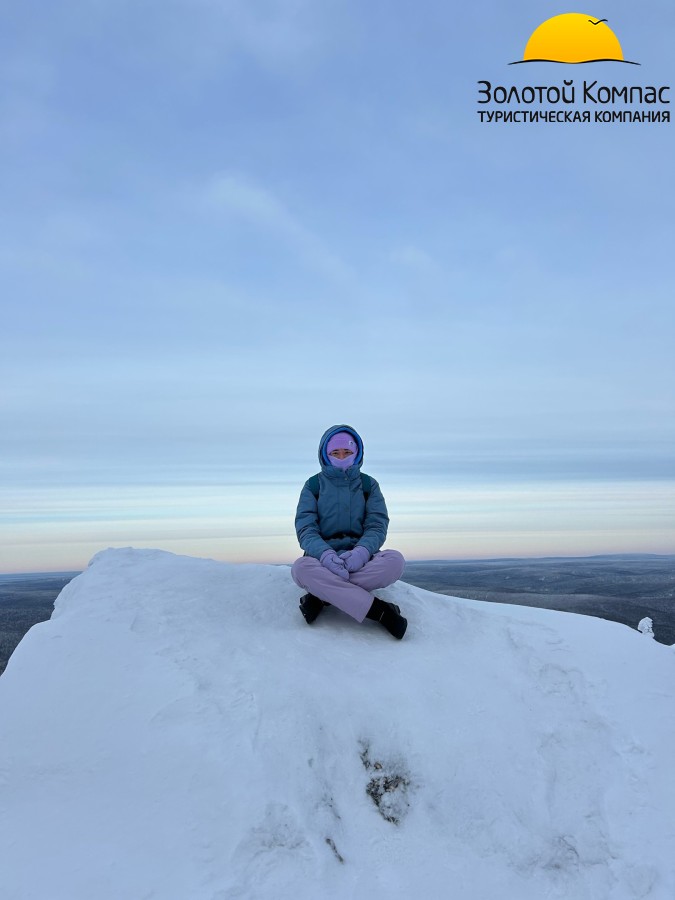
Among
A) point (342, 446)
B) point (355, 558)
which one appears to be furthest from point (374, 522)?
point (342, 446)

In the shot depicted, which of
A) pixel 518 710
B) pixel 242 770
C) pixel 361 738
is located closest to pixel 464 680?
pixel 518 710

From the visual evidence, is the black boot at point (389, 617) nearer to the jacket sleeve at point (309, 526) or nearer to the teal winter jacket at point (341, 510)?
the teal winter jacket at point (341, 510)

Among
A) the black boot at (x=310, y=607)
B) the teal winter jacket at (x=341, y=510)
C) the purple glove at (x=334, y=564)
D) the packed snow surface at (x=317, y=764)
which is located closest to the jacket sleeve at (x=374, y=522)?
the teal winter jacket at (x=341, y=510)

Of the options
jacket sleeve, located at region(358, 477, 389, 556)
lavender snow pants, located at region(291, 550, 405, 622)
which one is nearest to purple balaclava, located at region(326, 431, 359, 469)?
jacket sleeve, located at region(358, 477, 389, 556)

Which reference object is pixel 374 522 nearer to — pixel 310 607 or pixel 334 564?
pixel 334 564

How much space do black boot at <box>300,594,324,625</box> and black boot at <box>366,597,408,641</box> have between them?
55 centimetres

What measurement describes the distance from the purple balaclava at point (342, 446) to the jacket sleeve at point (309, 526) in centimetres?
47

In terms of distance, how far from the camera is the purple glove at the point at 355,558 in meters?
6.54

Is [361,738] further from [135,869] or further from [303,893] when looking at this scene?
[135,869]

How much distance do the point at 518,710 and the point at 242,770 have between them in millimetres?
2622

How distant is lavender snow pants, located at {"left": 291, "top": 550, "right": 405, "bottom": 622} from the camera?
21.1 ft

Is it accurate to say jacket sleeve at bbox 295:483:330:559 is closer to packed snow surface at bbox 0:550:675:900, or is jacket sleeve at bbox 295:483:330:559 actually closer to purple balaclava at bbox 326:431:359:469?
purple balaclava at bbox 326:431:359:469

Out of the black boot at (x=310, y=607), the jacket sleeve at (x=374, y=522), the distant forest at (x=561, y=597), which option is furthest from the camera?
the distant forest at (x=561, y=597)

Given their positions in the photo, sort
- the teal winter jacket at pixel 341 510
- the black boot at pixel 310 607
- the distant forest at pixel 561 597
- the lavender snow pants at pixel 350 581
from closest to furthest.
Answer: the lavender snow pants at pixel 350 581 → the black boot at pixel 310 607 → the teal winter jacket at pixel 341 510 → the distant forest at pixel 561 597
